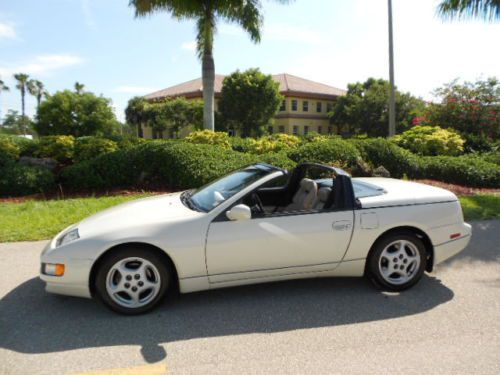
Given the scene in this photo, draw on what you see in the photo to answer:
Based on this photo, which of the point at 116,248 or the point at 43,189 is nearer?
the point at 116,248

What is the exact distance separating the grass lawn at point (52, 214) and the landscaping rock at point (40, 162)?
2.34 metres

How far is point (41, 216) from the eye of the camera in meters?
7.09

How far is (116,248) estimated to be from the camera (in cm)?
342

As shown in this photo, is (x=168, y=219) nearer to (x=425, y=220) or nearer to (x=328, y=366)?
(x=328, y=366)

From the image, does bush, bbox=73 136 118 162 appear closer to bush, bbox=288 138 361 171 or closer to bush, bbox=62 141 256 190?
bush, bbox=62 141 256 190

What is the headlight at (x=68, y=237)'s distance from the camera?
137 inches

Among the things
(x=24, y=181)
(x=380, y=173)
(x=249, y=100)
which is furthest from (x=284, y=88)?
(x=24, y=181)

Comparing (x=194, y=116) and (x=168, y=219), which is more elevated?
(x=194, y=116)

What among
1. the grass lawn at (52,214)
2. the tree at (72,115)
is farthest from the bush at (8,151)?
the tree at (72,115)

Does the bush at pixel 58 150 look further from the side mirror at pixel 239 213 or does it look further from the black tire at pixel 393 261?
the black tire at pixel 393 261

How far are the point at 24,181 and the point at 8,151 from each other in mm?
1612

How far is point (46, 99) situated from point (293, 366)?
2629cm

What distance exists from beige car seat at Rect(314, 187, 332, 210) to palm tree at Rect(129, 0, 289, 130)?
36.7 ft

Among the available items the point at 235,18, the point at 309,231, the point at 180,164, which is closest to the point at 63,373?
the point at 309,231
